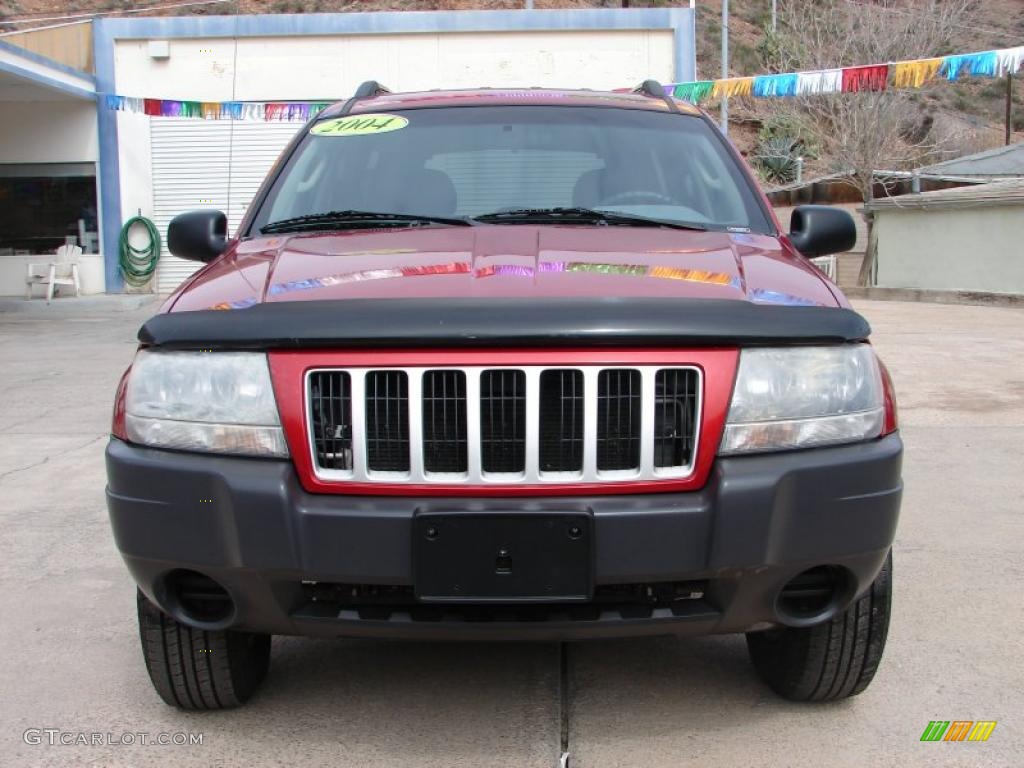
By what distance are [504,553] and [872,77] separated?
1318 cm

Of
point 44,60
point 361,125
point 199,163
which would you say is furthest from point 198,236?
point 199,163

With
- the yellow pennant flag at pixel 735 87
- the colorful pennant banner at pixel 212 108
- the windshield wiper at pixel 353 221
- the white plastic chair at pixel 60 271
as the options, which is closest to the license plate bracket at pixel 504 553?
the windshield wiper at pixel 353 221

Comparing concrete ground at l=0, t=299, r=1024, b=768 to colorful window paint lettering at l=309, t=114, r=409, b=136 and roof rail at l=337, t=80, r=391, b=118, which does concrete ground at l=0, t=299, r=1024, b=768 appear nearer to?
colorful window paint lettering at l=309, t=114, r=409, b=136

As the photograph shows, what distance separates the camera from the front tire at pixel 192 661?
9.10 feet

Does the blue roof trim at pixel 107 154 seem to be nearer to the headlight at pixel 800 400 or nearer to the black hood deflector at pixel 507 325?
the black hood deflector at pixel 507 325

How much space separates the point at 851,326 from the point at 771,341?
219 millimetres

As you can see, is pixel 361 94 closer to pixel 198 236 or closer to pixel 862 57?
pixel 198 236

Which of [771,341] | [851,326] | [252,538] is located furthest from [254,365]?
[851,326]

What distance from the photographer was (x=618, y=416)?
94.0 inches

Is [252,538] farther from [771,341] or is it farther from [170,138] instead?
[170,138]

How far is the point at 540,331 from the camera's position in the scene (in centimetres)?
234

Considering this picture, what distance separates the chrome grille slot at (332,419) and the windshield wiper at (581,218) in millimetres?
1080

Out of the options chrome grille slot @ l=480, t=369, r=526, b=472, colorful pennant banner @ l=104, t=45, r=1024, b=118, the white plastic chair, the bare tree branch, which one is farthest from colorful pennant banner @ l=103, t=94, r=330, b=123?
the bare tree branch

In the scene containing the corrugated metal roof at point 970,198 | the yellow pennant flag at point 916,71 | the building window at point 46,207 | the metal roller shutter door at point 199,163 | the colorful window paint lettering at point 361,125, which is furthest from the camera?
the metal roller shutter door at point 199,163
